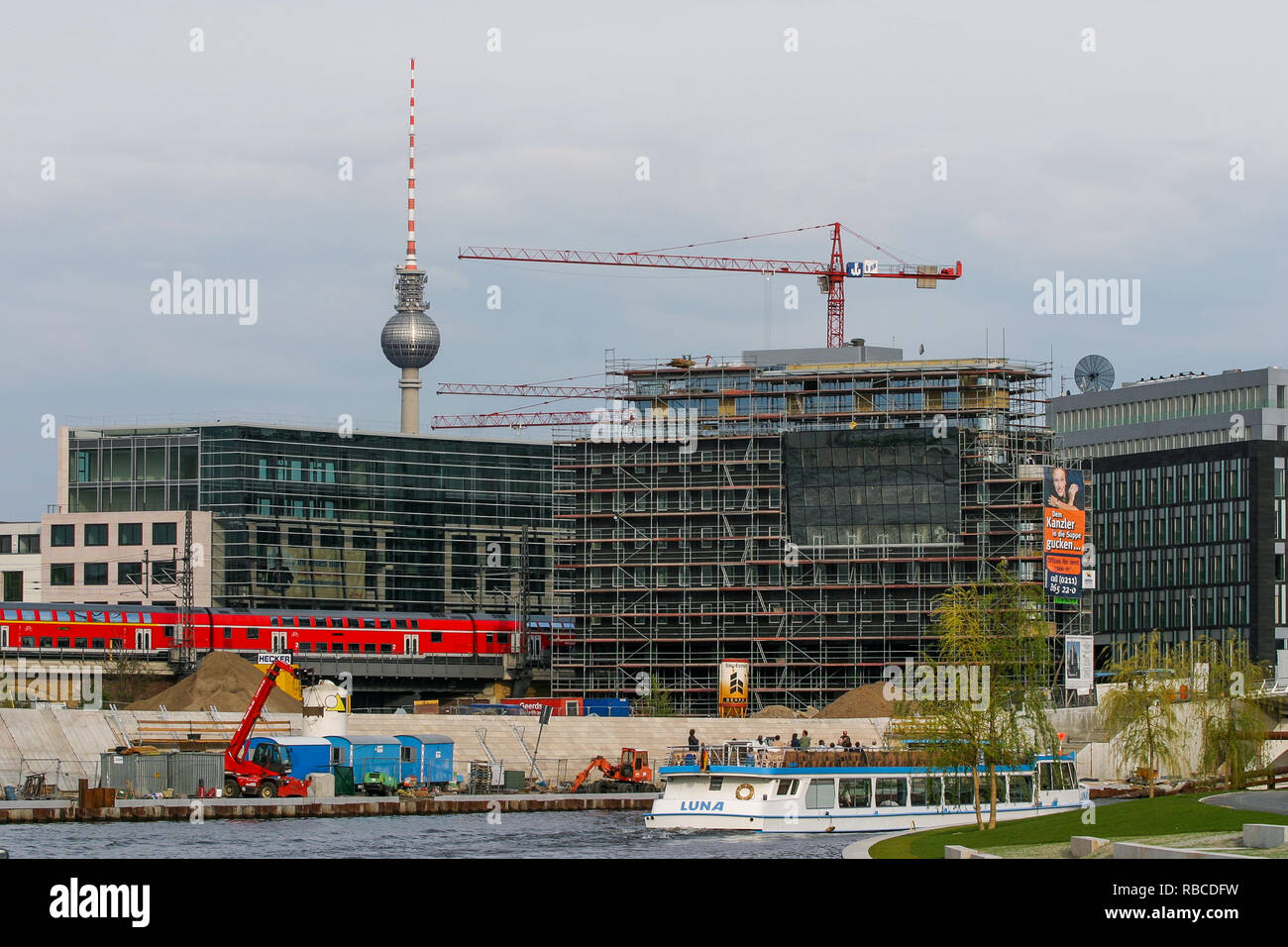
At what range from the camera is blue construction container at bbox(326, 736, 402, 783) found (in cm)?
9556

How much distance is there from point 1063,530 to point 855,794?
246ft

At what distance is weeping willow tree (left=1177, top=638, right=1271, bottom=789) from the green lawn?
19895 millimetres

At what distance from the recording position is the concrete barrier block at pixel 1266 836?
1574 inches

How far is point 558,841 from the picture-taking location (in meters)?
68.2

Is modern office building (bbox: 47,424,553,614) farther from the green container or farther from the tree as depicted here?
the green container

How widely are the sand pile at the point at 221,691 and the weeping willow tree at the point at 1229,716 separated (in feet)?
169

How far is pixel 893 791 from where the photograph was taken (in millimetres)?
76125

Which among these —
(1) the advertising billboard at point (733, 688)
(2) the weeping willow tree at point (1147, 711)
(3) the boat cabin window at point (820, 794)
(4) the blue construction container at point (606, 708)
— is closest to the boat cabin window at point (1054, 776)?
(2) the weeping willow tree at point (1147, 711)

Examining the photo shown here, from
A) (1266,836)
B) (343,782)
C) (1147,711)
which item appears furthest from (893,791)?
(1266,836)

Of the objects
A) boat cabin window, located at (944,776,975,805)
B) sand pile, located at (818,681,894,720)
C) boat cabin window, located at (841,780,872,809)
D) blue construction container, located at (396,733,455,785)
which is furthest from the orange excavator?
boat cabin window, located at (841,780,872,809)

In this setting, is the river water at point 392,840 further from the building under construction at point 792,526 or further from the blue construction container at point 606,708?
the building under construction at point 792,526

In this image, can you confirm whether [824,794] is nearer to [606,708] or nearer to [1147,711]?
[1147,711]
